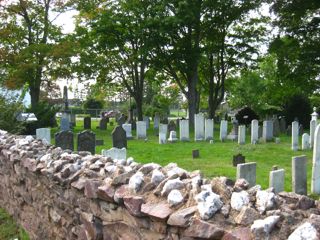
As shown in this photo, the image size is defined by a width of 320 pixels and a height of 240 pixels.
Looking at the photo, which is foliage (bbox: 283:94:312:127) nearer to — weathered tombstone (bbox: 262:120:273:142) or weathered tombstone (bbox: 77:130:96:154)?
weathered tombstone (bbox: 262:120:273:142)

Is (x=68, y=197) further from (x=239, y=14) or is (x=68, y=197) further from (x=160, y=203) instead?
(x=239, y=14)

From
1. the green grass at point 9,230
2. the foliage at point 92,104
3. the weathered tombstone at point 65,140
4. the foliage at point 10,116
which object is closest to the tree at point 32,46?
the foliage at point 10,116

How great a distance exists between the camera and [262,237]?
2.48 meters

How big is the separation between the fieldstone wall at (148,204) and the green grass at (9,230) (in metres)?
0.55

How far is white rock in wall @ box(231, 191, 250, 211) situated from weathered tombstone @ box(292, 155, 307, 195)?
606 cm

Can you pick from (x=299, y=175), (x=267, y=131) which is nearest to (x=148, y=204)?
(x=299, y=175)

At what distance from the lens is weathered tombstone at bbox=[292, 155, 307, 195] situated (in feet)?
28.3

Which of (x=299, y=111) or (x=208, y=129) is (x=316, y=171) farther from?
(x=299, y=111)

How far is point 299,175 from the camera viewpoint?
28.5 ft

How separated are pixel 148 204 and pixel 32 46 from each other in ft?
79.6

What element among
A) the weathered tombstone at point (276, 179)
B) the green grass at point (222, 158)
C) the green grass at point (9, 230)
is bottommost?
the green grass at point (9, 230)

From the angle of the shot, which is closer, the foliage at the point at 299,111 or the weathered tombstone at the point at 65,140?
the weathered tombstone at the point at 65,140

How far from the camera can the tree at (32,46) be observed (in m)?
25.7

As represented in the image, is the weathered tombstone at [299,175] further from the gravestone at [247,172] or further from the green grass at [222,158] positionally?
the gravestone at [247,172]
